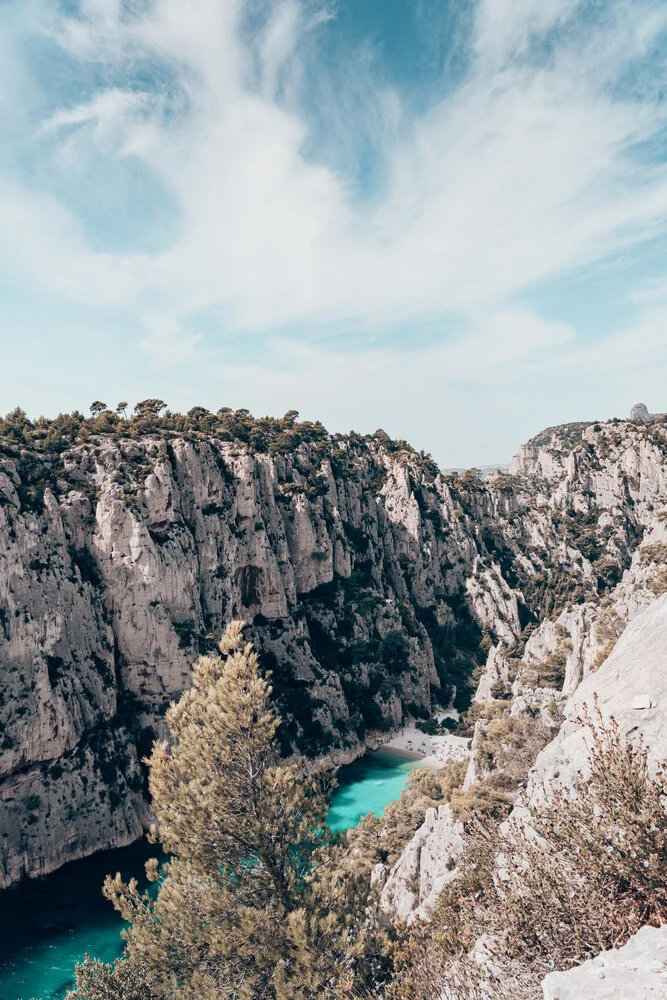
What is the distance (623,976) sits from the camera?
16.4 feet

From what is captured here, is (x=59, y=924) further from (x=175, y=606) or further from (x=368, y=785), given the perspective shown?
(x=368, y=785)

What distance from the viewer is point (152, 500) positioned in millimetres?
46500

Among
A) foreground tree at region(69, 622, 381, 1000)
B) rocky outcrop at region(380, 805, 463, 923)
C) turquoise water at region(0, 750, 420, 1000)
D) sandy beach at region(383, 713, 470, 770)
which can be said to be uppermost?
foreground tree at region(69, 622, 381, 1000)

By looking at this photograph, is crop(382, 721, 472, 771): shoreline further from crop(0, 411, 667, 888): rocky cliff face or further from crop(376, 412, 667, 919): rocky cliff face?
crop(376, 412, 667, 919): rocky cliff face

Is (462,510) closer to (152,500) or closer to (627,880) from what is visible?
(152,500)

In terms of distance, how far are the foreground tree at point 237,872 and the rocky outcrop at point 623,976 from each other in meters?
6.42

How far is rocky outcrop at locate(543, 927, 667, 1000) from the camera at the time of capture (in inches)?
189

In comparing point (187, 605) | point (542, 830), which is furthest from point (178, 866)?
point (187, 605)

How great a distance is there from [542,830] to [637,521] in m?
96.1

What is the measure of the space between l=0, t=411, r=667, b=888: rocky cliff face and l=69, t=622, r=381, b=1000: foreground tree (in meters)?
10.0

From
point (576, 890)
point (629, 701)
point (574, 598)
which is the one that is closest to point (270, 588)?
point (629, 701)

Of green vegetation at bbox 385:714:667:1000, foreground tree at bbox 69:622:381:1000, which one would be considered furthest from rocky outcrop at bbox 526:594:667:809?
foreground tree at bbox 69:622:381:1000

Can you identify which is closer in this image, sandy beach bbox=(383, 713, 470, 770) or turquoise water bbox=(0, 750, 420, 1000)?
turquoise water bbox=(0, 750, 420, 1000)

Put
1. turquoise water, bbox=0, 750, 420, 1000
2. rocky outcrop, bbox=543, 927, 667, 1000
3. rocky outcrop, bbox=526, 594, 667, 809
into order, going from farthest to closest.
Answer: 1. turquoise water, bbox=0, 750, 420, 1000
2. rocky outcrop, bbox=526, 594, 667, 809
3. rocky outcrop, bbox=543, 927, 667, 1000
